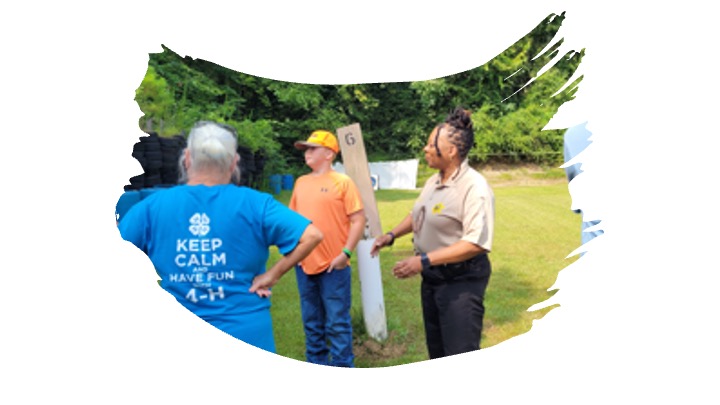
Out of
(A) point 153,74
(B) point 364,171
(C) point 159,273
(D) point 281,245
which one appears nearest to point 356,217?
(B) point 364,171

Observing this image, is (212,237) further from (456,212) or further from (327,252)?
(456,212)

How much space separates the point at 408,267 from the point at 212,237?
2.44 feet

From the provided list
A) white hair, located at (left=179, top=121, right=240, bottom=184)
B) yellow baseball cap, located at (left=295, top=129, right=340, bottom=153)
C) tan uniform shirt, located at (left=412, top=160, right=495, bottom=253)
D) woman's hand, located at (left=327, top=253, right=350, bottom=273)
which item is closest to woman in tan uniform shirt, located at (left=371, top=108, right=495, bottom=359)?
tan uniform shirt, located at (left=412, top=160, right=495, bottom=253)

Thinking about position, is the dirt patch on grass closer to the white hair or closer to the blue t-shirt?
the blue t-shirt

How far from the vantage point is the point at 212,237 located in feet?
7.30

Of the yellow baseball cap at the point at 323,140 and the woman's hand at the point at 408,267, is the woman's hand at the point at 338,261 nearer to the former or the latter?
the woman's hand at the point at 408,267

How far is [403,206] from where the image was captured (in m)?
2.61

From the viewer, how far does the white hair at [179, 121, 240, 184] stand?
224 centimetres

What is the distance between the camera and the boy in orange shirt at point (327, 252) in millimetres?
2492

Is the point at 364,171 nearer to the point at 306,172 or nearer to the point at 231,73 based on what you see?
the point at 306,172

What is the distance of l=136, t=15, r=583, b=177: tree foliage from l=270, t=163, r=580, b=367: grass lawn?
0.43 ft

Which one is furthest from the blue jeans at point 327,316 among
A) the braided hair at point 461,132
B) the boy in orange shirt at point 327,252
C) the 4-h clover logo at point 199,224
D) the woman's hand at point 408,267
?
the braided hair at point 461,132

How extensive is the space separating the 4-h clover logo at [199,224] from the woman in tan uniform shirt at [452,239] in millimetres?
700

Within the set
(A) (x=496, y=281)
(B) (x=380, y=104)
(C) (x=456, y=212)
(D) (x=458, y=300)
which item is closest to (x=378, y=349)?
(D) (x=458, y=300)
